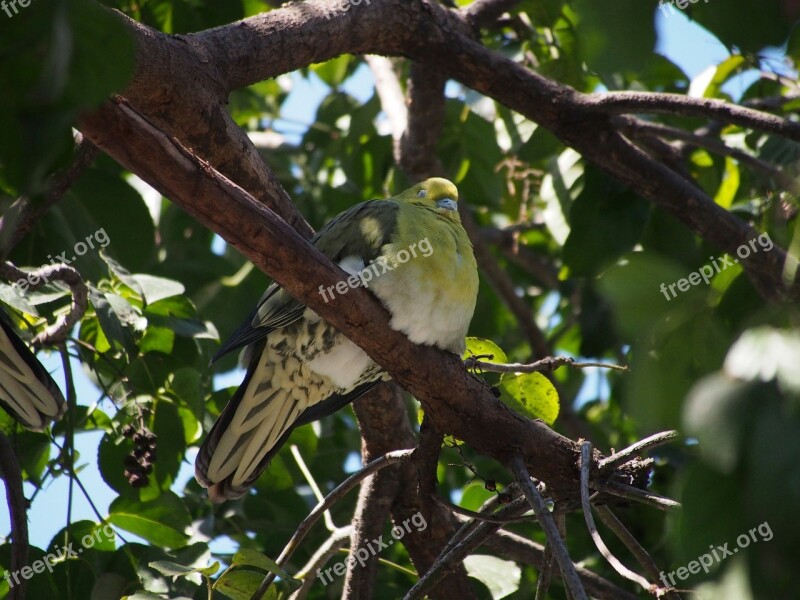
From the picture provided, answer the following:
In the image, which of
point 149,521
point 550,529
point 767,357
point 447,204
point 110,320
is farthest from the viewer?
point 447,204

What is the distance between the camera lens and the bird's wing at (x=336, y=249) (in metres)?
2.85

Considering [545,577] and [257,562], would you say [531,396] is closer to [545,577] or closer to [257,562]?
[545,577]

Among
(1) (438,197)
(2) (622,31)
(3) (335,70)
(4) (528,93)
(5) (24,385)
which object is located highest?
(3) (335,70)

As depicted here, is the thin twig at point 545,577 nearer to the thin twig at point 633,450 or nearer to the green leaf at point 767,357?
the thin twig at point 633,450

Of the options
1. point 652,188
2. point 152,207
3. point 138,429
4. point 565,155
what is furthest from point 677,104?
point 152,207

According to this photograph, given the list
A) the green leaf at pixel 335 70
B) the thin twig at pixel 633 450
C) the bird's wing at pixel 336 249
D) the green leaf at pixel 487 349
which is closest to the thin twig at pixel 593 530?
the thin twig at pixel 633 450

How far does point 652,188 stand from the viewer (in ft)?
10.5

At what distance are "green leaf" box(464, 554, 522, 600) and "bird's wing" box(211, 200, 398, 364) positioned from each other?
108 cm

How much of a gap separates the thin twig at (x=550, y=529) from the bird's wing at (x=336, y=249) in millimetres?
939

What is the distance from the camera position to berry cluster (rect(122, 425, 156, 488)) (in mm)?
2703

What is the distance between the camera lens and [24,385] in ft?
8.54

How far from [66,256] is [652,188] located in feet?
7.13

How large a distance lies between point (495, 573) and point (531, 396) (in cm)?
72

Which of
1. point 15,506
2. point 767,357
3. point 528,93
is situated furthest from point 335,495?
point 767,357
